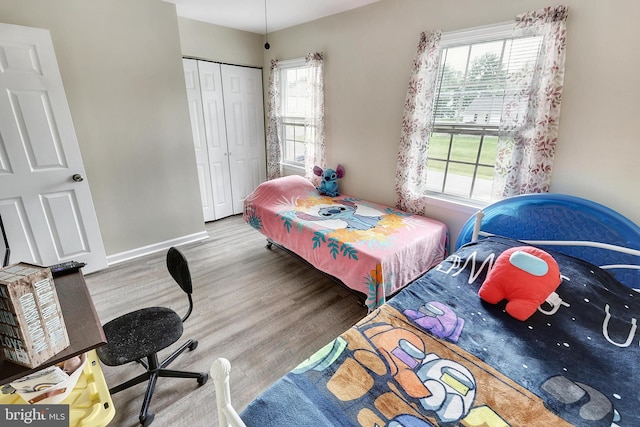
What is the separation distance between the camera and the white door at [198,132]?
344 cm

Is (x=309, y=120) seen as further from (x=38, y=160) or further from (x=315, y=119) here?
(x=38, y=160)

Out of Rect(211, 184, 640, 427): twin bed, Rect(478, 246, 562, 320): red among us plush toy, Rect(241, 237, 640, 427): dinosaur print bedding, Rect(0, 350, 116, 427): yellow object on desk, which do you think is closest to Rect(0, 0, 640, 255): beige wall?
Rect(211, 184, 640, 427): twin bed

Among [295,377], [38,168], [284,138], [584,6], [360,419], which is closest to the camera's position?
[360,419]

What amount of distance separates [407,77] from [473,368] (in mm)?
2387

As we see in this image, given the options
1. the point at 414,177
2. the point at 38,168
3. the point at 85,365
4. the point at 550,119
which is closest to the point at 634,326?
the point at 550,119

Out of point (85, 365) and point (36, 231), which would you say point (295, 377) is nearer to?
point (85, 365)

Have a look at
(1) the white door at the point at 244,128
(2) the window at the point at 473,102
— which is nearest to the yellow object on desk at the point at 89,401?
(2) the window at the point at 473,102

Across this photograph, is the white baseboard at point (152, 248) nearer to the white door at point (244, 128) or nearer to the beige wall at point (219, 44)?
the white door at point (244, 128)

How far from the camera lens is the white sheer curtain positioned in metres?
3.33

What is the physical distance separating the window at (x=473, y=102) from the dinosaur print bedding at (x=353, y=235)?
0.46m

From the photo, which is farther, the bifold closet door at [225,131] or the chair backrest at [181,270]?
the bifold closet door at [225,131]

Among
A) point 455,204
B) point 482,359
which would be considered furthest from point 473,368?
point 455,204

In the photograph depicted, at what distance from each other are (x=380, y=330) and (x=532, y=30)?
2.14m

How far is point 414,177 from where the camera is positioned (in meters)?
2.66
